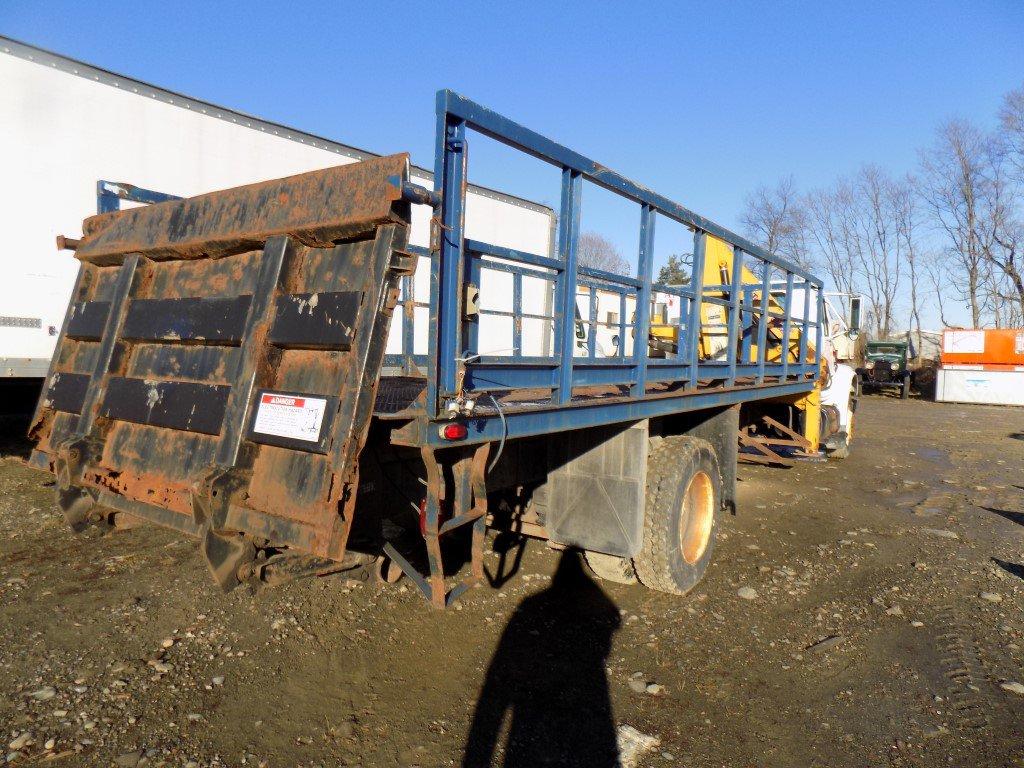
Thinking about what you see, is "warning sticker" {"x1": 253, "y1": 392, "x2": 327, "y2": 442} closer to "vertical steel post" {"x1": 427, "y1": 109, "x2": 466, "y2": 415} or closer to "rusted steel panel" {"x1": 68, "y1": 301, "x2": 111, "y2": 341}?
"vertical steel post" {"x1": 427, "y1": 109, "x2": 466, "y2": 415}

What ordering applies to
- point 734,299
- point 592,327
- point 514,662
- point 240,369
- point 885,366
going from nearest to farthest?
point 240,369 < point 514,662 < point 592,327 < point 734,299 < point 885,366

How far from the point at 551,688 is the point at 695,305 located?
245cm

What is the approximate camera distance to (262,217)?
2.70 meters

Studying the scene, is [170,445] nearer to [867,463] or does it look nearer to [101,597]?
[101,597]

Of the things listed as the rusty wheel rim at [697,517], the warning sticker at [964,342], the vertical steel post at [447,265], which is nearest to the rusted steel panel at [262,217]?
the vertical steel post at [447,265]

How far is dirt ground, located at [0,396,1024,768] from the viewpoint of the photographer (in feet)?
8.80

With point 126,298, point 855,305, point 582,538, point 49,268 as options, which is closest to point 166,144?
point 49,268

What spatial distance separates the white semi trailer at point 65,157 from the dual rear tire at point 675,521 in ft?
8.42

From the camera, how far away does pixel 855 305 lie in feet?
26.7

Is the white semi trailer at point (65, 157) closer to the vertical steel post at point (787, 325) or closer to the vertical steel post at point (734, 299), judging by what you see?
the vertical steel post at point (734, 299)

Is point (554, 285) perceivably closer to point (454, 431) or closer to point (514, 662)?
point (454, 431)

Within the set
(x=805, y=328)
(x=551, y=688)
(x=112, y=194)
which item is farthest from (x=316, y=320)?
(x=805, y=328)

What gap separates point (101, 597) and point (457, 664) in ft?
7.35

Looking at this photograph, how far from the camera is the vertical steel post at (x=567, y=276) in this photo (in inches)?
119
